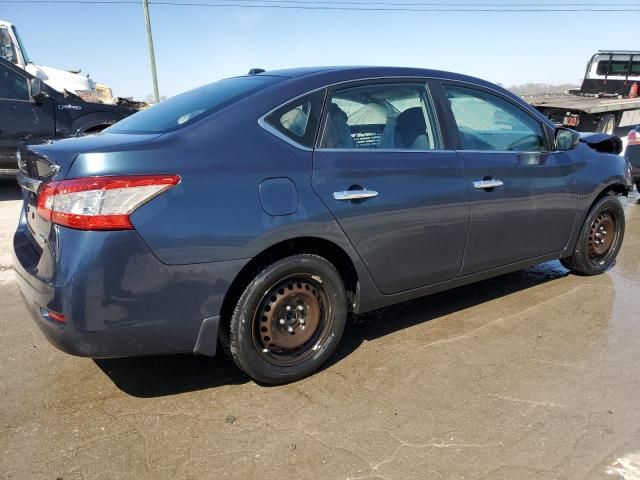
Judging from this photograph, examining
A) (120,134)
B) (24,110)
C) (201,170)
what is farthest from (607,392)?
(24,110)

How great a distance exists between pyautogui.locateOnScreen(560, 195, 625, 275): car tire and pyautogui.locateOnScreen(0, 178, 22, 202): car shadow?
7807mm

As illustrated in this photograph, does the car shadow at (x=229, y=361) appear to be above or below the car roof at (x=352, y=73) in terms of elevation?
below

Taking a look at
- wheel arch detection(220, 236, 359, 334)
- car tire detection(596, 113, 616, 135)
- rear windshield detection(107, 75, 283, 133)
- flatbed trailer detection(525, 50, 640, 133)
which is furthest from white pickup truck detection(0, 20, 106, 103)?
car tire detection(596, 113, 616, 135)

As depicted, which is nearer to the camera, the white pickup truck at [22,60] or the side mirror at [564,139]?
the side mirror at [564,139]

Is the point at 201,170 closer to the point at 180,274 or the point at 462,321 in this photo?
the point at 180,274

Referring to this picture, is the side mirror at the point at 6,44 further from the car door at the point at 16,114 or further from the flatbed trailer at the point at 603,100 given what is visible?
the flatbed trailer at the point at 603,100

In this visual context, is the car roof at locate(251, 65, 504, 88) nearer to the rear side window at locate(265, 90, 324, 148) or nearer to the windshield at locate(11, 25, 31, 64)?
the rear side window at locate(265, 90, 324, 148)

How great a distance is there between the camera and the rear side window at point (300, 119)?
9.70 feet

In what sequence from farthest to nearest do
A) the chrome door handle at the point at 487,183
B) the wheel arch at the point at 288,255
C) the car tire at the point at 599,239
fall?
1. the car tire at the point at 599,239
2. the chrome door handle at the point at 487,183
3. the wheel arch at the point at 288,255

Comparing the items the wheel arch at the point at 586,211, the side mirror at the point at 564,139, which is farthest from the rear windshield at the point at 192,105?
the wheel arch at the point at 586,211

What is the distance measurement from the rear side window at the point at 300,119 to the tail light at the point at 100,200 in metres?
0.79

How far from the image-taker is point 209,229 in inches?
102

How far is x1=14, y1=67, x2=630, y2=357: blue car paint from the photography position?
2.47m

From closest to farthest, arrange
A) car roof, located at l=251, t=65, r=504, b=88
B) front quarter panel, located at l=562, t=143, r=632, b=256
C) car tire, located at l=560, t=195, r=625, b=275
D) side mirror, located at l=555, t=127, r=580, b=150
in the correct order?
car roof, located at l=251, t=65, r=504, b=88 → side mirror, located at l=555, t=127, r=580, b=150 → front quarter panel, located at l=562, t=143, r=632, b=256 → car tire, located at l=560, t=195, r=625, b=275
